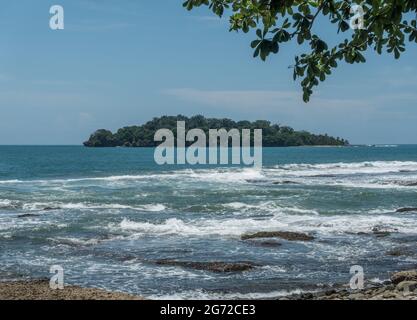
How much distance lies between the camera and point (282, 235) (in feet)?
63.7

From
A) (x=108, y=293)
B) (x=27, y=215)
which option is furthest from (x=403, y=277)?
(x=27, y=215)

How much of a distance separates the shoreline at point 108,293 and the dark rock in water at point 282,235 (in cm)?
640

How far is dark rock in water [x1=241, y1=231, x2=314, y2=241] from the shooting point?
19.0 meters

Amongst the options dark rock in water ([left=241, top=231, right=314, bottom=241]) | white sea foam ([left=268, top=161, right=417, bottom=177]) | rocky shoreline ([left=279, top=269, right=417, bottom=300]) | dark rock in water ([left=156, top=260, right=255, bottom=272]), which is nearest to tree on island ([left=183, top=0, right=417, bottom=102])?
rocky shoreline ([left=279, top=269, right=417, bottom=300])

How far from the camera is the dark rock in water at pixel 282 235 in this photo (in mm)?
18984

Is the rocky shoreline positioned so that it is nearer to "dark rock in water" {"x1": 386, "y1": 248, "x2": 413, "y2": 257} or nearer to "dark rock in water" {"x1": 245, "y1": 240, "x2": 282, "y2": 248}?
"dark rock in water" {"x1": 386, "y1": 248, "x2": 413, "y2": 257}

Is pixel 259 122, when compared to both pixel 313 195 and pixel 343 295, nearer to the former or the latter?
pixel 313 195

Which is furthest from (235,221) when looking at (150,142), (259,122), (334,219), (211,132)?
(150,142)

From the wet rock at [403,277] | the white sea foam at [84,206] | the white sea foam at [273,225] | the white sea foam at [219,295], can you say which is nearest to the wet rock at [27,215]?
the white sea foam at [84,206]

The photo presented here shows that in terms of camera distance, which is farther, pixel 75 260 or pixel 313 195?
pixel 313 195

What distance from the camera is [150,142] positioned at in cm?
19500

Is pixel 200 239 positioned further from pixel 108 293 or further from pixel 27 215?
pixel 27 215

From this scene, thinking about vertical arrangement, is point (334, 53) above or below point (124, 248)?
above
